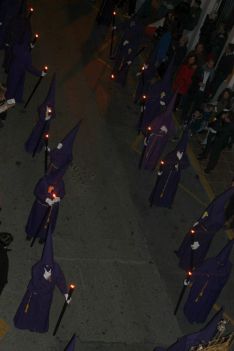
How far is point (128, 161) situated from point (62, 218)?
262 cm

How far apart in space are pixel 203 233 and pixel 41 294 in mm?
3176

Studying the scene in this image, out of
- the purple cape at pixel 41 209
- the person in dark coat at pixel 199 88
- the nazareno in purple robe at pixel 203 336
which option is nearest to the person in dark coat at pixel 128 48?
the person in dark coat at pixel 199 88

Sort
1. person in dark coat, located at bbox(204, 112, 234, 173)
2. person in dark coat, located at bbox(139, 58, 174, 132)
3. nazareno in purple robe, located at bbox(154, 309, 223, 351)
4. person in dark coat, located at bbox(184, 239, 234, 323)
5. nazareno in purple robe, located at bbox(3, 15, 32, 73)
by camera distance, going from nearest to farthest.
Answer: nazareno in purple robe, located at bbox(154, 309, 223, 351), person in dark coat, located at bbox(184, 239, 234, 323), person in dark coat, located at bbox(204, 112, 234, 173), nazareno in purple robe, located at bbox(3, 15, 32, 73), person in dark coat, located at bbox(139, 58, 174, 132)

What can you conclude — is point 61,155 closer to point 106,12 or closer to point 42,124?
point 42,124

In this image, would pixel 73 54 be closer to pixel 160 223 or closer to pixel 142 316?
pixel 160 223

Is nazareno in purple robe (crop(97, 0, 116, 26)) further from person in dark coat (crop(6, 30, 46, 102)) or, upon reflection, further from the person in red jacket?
person in dark coat (crop(6, 30, 46, 102))

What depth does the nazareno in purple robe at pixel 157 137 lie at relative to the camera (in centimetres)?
1186

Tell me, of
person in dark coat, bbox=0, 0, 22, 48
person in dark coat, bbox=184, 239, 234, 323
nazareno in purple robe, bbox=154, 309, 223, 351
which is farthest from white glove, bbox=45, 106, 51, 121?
nazareno in purple robe, bbox=154, 309, 223, 351

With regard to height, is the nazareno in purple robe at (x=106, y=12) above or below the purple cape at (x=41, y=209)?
above

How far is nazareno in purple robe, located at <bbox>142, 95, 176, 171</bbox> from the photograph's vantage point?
11859 millimetres

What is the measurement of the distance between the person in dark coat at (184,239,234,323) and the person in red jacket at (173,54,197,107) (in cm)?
599

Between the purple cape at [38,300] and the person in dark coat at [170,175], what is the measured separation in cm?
368

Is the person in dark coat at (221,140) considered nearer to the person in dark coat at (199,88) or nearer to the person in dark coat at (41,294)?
the person in dark coat at (199,88)

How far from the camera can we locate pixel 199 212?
12352mm
